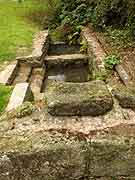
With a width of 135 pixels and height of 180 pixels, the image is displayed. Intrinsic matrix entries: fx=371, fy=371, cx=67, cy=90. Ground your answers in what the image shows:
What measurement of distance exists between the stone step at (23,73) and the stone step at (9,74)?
4.3 inches

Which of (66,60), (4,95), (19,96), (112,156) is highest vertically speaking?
(112,156)

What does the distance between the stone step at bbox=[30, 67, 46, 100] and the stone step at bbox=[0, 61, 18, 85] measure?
0.42m

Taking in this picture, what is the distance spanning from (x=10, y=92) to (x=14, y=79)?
1589mm

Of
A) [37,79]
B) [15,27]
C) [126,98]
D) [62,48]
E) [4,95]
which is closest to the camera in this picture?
[126,98]

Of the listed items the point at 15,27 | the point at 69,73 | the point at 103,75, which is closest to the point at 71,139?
the point at 103,75

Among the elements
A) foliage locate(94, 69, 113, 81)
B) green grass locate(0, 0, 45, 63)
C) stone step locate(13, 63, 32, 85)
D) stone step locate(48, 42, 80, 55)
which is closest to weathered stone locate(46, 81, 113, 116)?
foliage locate(94, 69, 113, 81)

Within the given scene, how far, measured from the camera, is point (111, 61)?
7609 mm

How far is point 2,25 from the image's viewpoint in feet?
38.1

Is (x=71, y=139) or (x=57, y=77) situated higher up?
(x=71, y=139)

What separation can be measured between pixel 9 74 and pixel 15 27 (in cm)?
406

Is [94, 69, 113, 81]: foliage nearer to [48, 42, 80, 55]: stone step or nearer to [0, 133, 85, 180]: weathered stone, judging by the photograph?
[48, 42, 80, 55]: stone step

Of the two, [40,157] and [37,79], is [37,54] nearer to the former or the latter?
[37,79]

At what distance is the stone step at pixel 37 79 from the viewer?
7480 millimetres

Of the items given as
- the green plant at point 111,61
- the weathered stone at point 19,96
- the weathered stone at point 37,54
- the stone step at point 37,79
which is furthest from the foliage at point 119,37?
the weathered stone at point 19,96
